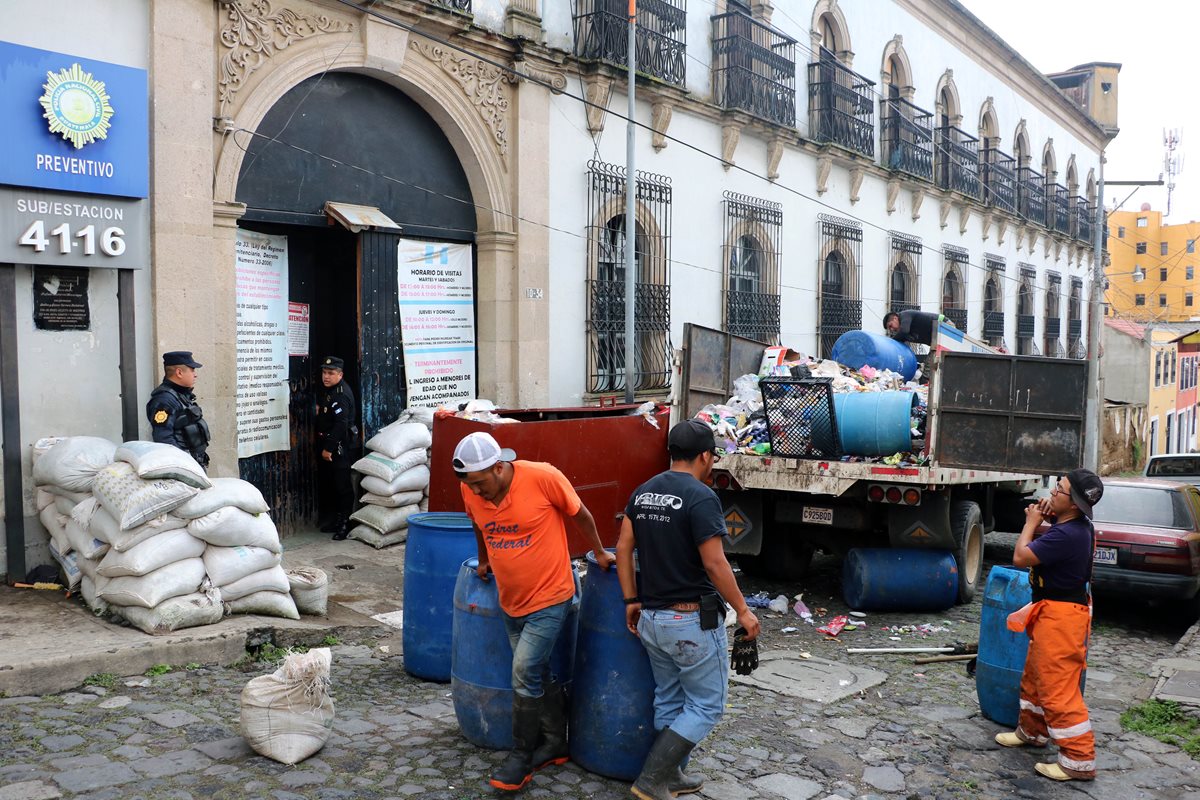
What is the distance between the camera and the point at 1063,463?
26.6 ft

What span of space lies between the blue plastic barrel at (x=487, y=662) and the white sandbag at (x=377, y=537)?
15.1ft

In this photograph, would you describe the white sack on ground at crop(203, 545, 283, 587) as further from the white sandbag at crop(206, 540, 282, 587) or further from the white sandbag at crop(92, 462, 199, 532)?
the white sandbag at crop(92, 462, 199, 532)

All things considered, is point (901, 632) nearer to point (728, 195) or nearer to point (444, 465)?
point (444, 465)

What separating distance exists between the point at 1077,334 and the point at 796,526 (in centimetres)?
3038

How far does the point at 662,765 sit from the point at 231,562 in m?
3.39

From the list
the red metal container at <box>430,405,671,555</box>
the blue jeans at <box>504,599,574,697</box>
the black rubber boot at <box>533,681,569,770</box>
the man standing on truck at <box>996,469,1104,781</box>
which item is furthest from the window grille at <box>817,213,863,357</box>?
the blue jeans at <box>504,599,574,697</box>

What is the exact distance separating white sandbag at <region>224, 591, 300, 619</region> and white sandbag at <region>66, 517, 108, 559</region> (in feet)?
2.81

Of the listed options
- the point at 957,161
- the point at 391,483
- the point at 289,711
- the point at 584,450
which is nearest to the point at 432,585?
the point at 289,711

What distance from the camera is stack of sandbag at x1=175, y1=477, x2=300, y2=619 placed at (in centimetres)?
624

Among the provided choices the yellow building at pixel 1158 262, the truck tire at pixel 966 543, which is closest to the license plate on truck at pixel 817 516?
the truck tire at pixel 966 543

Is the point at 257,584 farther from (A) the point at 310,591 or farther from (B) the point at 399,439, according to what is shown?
(B) the point at 399,439

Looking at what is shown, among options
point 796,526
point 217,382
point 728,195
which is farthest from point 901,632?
point 728,195

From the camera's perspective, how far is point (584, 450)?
28.1ft

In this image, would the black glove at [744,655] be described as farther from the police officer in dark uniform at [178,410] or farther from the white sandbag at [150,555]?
the police officer in dark uniform at [178,410]
